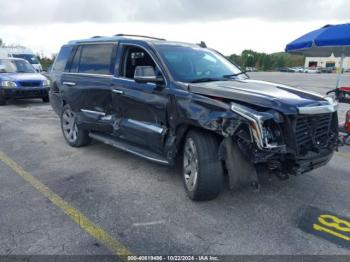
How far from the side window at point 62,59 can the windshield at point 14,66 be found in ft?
24.5

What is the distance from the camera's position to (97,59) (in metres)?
5.66

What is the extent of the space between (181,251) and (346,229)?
173cm

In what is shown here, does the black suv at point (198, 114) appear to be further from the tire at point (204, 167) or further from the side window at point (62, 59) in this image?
the side window at point (62, 59)

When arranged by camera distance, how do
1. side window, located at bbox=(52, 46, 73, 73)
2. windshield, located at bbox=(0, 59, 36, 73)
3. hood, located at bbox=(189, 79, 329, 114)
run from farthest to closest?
windshield, located at bbox=(0, 59, 36, 73) → side window, located at bbox=(52, 46, 73, 73) → hood, located at bbox=(189, 79, 329, 114)

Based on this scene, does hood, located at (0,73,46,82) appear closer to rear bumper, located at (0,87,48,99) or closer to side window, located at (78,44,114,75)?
rear bumper, located at (0,87,48,99)

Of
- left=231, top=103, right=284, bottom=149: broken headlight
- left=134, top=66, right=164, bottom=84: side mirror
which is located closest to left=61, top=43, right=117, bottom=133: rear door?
left=134, top=66, right=164, bottom=84: side mirror

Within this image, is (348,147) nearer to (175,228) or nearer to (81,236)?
(175,228)

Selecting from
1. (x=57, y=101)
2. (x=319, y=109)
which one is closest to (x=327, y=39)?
(x=319, y=109)

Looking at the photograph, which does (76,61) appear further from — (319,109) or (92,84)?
(319,109)

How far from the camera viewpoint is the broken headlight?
3342 millimetres

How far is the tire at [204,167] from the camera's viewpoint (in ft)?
12.3

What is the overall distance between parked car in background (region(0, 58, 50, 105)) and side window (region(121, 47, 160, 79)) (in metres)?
8.63

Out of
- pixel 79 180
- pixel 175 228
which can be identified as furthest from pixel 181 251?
pixel 79 180

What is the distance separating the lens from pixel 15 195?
4207 millimetres
